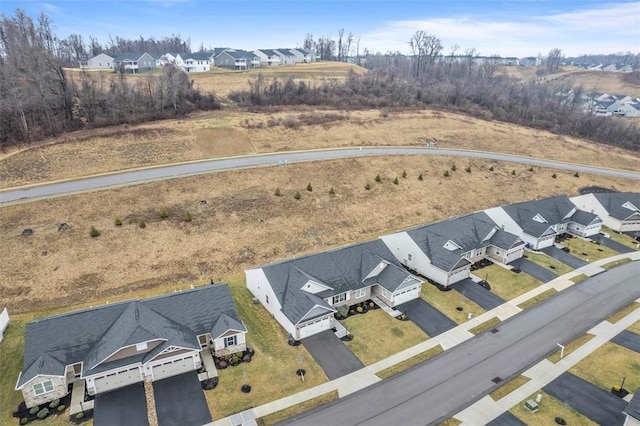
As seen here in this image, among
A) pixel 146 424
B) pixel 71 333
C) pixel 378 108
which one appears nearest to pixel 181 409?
pixel 146 424

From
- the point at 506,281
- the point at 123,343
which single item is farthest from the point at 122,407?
the point at 506,281

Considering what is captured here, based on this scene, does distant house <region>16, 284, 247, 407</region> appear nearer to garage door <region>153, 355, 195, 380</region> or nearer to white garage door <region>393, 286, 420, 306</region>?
garage door <region>153, 355, 195, 380</region>

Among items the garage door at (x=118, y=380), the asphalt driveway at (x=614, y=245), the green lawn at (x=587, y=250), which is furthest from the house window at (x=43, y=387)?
the asphalt driveway at (x=614, y=245)

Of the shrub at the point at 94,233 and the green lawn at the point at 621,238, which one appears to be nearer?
the shrub at the point at 94,233

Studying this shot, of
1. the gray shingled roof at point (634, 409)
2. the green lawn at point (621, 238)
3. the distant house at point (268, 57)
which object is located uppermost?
the distant house at point (268, 57)

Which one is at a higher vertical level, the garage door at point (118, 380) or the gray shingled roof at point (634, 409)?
the gray shingled roof at point (634, 409)

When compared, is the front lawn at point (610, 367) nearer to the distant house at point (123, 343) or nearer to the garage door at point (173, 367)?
the distant house at point (123, 343)

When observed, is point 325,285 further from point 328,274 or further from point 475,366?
point 475,366
